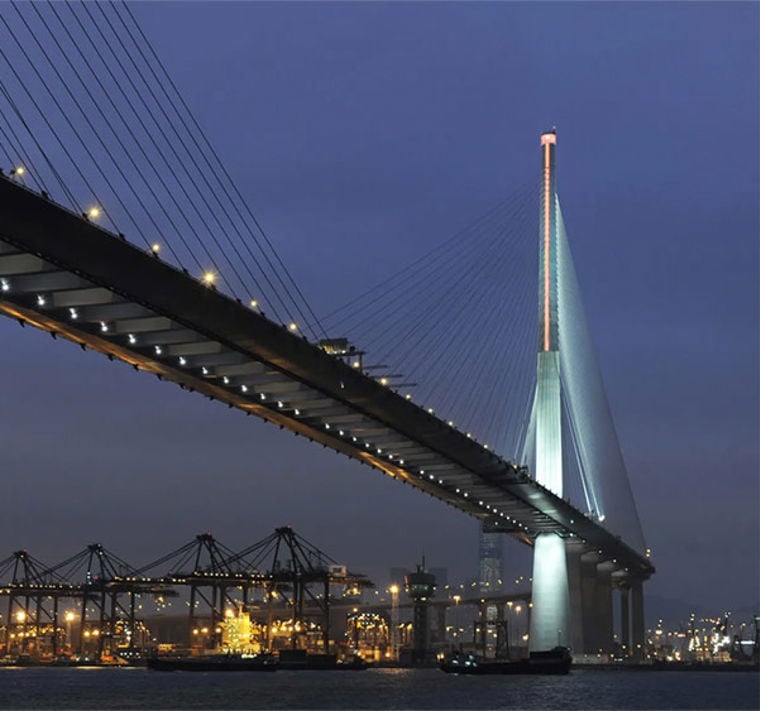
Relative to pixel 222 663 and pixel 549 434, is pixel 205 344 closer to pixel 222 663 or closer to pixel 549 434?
pixel 549 434

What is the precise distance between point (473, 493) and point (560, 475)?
271 inches

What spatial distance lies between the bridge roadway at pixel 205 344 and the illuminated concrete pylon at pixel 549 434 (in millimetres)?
7591

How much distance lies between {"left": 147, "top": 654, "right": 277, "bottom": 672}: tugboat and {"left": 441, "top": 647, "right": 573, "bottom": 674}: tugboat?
1554cm

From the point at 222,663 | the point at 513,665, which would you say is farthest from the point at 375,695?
the point at 222,663

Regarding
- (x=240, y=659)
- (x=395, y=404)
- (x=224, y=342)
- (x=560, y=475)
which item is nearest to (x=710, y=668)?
(x=240, y=659)

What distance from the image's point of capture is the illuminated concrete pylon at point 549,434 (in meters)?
88.7

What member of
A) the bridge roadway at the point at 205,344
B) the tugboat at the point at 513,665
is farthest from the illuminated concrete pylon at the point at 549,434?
→ the bridge roadway at the point at 205,344

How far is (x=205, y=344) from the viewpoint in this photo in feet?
162

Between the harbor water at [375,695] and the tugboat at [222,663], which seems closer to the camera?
the harbor water at [375,695]

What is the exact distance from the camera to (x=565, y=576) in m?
98.1

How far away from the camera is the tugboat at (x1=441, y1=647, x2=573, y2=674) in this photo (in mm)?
97750

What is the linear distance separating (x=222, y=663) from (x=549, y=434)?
140 feet

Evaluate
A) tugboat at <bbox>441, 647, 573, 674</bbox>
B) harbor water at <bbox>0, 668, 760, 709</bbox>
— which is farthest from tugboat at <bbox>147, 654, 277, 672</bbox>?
harbor water at <bbox>0, 668, 760, 709</bbox>

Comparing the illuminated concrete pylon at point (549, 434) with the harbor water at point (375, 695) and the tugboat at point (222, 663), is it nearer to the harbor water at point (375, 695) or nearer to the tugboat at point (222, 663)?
the harbor water at point (375, 695)
